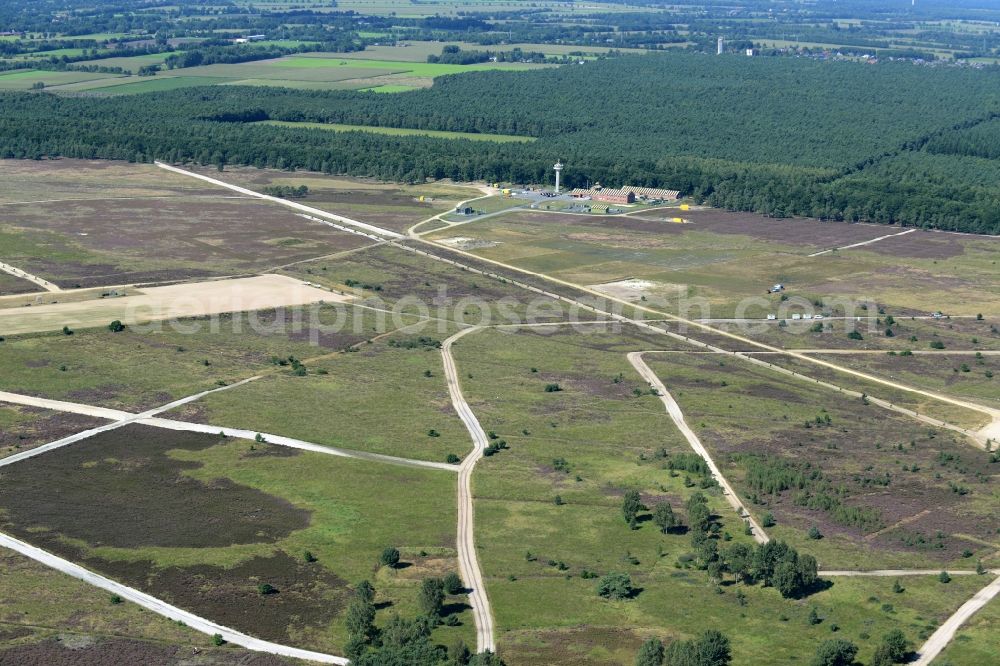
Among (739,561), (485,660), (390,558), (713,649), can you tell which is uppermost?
(485,660)

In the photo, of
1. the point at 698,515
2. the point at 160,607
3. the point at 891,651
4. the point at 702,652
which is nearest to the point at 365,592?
the point at 160,607

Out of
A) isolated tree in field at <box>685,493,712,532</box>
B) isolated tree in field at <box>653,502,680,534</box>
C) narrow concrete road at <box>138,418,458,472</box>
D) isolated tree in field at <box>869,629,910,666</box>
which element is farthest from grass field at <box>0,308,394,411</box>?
isolated tree in field at <box>869,629,910,666</box>

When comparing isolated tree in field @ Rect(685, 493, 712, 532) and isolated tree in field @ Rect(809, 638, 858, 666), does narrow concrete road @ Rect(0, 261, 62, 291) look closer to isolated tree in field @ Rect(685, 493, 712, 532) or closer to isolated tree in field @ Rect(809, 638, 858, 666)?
isolated tree in field @ Rect(685, 493, 712, 532)

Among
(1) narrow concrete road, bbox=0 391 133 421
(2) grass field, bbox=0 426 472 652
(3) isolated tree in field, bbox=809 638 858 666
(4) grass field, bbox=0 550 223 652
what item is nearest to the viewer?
(3) isolated tree in field, bbox=809 638 858 666

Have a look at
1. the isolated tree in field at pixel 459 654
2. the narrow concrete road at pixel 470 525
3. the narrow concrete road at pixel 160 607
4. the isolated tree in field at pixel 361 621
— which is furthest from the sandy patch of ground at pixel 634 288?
the isolated tree in field at pixel 459 654

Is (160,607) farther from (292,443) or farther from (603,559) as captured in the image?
(292,443)

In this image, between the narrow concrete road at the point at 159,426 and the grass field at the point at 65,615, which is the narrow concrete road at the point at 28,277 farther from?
the grass field at the point at 65,615

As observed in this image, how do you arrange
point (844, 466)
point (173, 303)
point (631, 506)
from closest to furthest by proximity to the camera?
point (631, 506) → point (844, 466) → point (173, 303)
